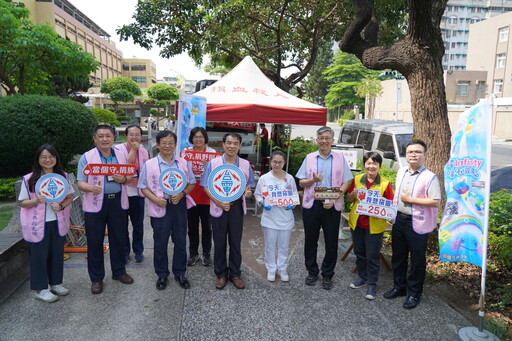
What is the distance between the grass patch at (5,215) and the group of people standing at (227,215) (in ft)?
7.44

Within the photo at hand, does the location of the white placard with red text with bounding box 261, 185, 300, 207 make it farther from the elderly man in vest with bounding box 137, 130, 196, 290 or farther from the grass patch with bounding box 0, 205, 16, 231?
the grass patch with bounding box 0, 205, 16, 231

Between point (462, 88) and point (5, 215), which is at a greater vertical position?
point (462, 88)

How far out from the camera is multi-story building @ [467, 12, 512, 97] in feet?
127

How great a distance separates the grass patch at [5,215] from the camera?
5.41 m

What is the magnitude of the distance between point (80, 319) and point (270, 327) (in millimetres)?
1797

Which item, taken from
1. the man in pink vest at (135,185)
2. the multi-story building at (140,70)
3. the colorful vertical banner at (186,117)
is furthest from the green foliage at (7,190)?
the multi-story building at (140,70)

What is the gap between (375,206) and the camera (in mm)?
3730

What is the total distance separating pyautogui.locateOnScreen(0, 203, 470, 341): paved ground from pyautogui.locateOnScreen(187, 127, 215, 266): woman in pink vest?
0.44 meters

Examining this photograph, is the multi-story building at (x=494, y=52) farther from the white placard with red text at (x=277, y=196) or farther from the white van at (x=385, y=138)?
the white placard with red text at (x=277, y=196)

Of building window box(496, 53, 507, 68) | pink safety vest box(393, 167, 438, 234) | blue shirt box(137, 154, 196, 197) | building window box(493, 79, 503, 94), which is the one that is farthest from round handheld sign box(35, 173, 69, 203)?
building window box(496, 53, 507, 68)

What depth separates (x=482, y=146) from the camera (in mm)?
3217

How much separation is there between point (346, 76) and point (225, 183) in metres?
49.9

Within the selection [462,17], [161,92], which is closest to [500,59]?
[161,92]

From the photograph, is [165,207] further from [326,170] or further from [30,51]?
[30,51]
